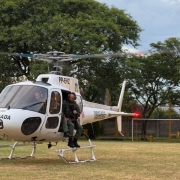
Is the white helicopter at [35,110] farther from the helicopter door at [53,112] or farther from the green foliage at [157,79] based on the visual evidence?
the green foliage at [157,79]

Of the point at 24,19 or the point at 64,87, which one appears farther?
the point at 24,19

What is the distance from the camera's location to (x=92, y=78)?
113 feet

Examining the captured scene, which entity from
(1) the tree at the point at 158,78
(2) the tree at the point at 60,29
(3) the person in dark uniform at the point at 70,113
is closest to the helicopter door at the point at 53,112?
(3) the person in dark uniform at the point at 70,113

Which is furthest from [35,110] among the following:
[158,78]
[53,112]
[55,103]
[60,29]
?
[158,78]

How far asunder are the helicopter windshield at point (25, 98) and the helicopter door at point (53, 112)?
194 mm

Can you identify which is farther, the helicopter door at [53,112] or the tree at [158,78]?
the tree at [158,78]

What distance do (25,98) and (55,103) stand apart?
36.1 inches

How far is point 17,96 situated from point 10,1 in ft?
76.7

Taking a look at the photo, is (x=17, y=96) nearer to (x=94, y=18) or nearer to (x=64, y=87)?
(x=64, y=87)

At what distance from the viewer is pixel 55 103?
12414 millimetres

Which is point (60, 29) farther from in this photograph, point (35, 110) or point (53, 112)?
point (35, 110)

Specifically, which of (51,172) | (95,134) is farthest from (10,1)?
(51,172)

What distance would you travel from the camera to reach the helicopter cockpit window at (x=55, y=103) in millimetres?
12273

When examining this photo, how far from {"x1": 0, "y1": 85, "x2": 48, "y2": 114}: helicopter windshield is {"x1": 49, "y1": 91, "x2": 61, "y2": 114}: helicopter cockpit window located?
23 centimetres
